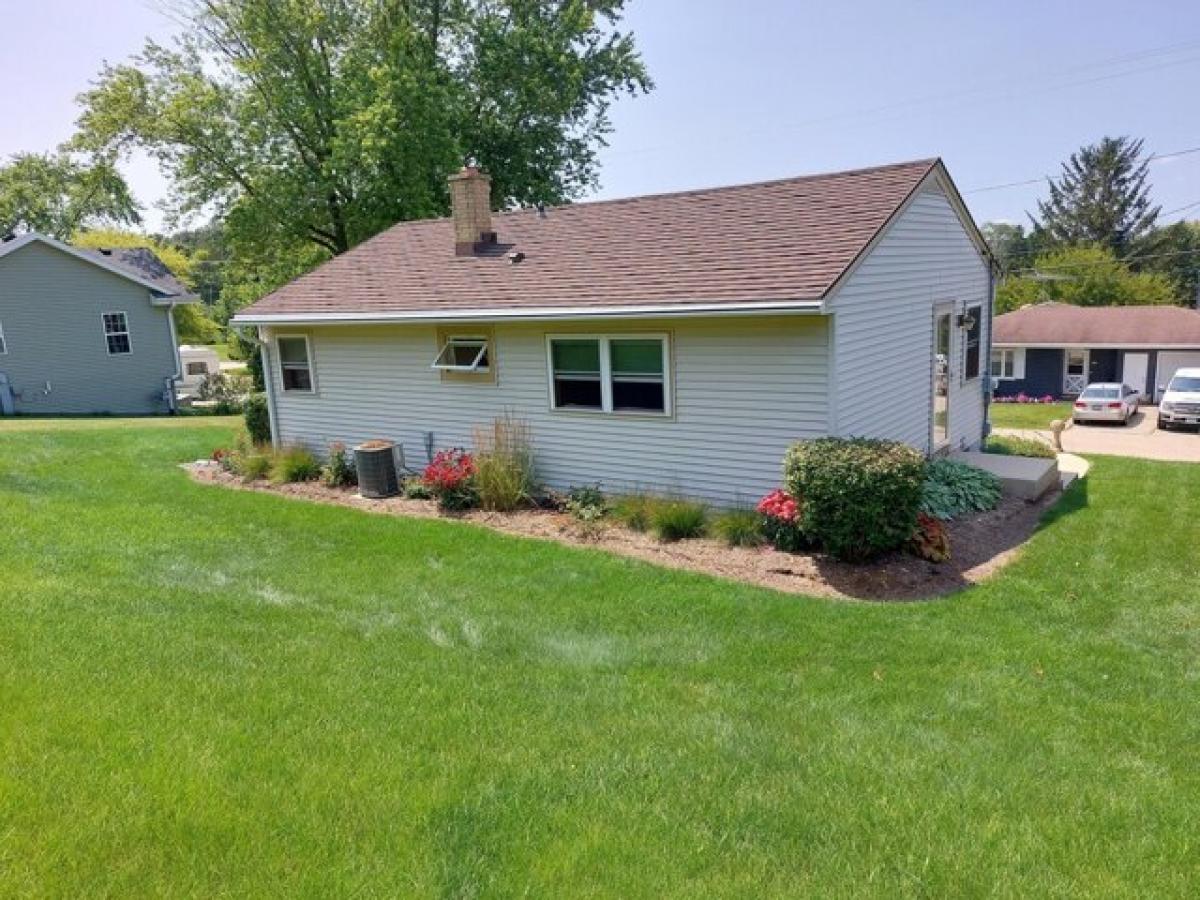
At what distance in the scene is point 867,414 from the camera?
9.98 metres

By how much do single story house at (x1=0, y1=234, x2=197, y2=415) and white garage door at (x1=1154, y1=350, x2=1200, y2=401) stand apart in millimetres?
38090

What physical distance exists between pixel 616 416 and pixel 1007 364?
32967 millimetres

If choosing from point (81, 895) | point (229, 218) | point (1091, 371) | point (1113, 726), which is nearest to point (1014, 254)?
point (1091, 371)

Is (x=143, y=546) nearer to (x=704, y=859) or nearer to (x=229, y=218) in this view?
(x=704, y=859)

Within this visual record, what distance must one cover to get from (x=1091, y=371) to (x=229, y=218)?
113ft

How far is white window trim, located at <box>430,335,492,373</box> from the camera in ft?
38.3

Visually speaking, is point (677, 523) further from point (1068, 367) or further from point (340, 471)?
point (1068, 367)

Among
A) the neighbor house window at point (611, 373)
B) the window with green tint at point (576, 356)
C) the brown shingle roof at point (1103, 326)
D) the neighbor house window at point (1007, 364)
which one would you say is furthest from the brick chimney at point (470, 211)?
the neighbor house window at point (1007, 364)

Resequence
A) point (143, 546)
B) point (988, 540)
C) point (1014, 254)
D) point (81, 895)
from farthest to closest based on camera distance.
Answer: point (1014, 254)
point (988, 540)
point (143, 546)
point (81, 895)

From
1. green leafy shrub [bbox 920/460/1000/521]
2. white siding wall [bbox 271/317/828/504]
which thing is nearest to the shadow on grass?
green leafy shrub [bbox 920/460/1000/521]

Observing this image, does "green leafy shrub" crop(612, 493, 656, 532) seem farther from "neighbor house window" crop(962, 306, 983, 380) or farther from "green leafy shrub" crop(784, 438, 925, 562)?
"neighbor house window" crop(962, 306, 983, 380)

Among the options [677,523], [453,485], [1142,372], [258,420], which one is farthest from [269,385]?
[1142,372]

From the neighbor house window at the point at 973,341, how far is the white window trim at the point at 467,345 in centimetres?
768

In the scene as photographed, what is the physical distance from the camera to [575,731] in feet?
15.0
